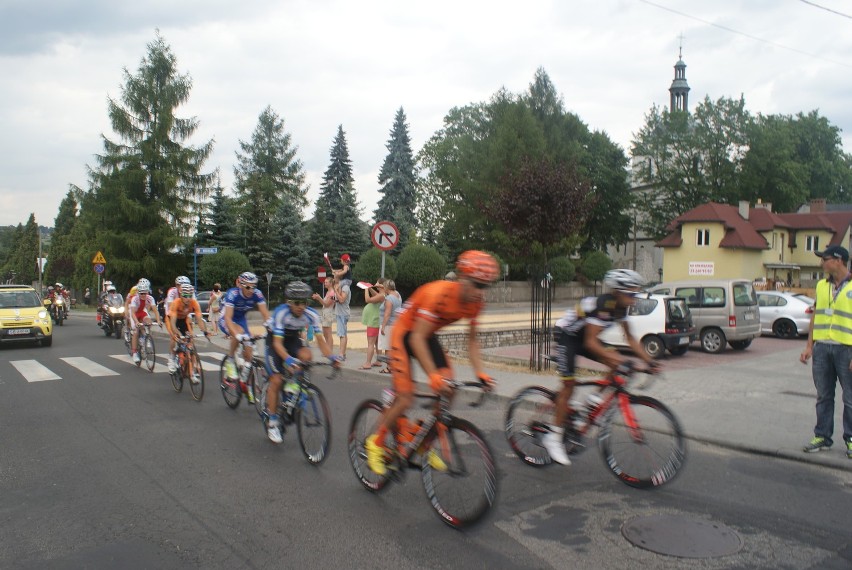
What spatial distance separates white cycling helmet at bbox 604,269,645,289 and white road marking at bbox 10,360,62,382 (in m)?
10.6

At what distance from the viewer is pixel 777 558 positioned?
13.2 ft

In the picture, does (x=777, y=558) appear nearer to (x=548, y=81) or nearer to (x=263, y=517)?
(x=263, y=517)

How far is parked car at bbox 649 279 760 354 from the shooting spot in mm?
15516

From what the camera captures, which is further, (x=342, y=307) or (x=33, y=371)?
(x=342, y=307)

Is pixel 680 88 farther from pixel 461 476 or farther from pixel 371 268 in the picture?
pixel 461 476

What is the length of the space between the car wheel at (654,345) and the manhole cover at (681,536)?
33.6 ft

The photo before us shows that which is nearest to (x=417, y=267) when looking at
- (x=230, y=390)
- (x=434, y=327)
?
(x=230, y=390)

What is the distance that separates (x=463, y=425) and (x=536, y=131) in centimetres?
4693

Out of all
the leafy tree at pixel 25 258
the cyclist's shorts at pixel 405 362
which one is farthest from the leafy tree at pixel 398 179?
the leafy tree at pixel 25 258

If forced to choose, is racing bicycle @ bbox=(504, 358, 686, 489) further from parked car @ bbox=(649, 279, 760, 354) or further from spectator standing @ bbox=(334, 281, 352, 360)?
parked car @ bbox=(649, 279, 760, 354)

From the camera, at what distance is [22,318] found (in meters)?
17.3

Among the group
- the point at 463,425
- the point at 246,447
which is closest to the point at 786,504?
the point at 463,425

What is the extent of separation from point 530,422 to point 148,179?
39931mm

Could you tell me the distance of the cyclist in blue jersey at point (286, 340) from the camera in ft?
20.7
